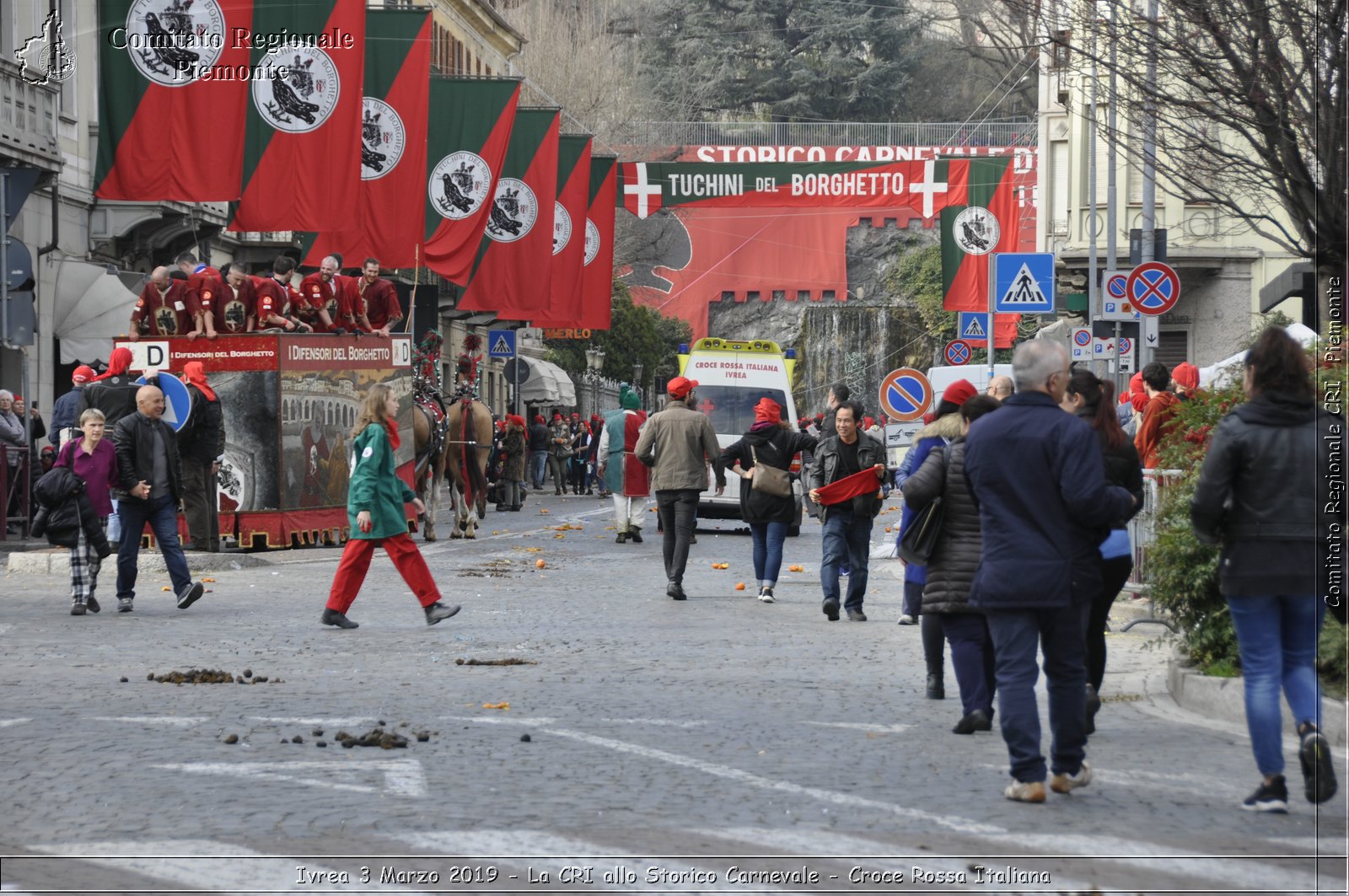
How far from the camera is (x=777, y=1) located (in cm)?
7875

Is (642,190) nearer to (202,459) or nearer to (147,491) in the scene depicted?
(202,459)

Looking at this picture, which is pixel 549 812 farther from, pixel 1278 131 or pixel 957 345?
pixel 957 345

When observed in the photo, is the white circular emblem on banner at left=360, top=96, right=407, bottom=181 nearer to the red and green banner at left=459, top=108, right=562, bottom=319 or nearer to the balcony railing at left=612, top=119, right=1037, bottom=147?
the red and green banner at left=459, top=108, right=562, bottom=319

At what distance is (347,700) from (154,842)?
3.48 m

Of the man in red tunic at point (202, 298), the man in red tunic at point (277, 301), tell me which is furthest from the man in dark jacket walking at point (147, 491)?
the man in red tunic at point (277, 301)

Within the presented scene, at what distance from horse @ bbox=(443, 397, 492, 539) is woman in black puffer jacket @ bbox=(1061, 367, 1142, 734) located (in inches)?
622

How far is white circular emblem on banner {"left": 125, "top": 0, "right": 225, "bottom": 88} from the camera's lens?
22.1m

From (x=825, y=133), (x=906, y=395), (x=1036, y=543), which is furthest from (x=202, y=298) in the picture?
(x=825, y=133)

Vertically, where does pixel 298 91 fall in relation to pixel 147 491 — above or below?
above

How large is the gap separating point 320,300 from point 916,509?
13.6 meters

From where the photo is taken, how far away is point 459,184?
29.3 meters

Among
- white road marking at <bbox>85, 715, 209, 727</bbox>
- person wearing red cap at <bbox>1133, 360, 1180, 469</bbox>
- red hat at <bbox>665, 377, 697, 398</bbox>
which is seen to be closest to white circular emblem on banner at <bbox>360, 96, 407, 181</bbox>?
red hat at <bbox>665, 377, 697, 398</bbox>

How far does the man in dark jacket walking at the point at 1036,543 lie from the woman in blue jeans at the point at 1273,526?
1.27ft

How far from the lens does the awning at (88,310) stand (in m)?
26.6
